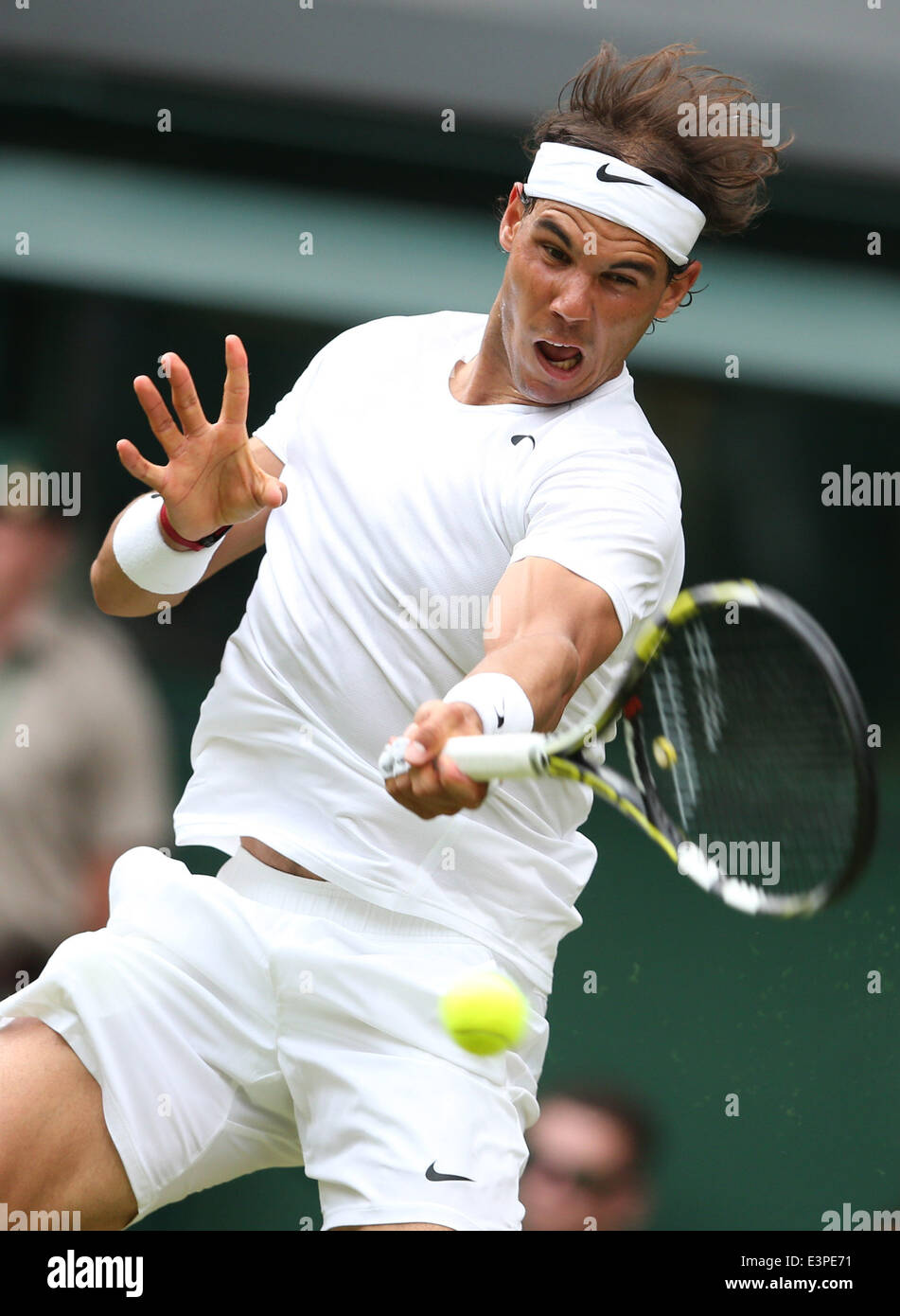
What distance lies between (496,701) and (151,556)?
2.24 feet

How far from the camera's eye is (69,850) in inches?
129

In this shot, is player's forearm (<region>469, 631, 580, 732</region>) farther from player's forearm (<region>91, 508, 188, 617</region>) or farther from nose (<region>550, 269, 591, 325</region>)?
player's forearm (<region>91, 508, 188, 617</region>)

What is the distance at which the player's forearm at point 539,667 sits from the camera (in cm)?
195

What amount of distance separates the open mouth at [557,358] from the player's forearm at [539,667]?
1.43 ft

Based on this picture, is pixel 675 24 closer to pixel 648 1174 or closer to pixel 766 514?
pixel 766 514

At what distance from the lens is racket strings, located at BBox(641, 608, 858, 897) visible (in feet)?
6.43

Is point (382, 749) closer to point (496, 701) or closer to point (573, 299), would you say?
point (496, 701)

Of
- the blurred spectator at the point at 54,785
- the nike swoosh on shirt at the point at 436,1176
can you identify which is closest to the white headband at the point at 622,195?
the nike swoosh on shirt at the point at 436,1176

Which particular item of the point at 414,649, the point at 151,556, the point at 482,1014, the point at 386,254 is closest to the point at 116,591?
the point at 151,556

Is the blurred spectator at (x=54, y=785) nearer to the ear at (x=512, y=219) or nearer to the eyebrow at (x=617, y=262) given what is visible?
the ear at (x=512, y=219)

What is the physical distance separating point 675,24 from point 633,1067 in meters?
2.45

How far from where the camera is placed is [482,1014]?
2125 millimetres

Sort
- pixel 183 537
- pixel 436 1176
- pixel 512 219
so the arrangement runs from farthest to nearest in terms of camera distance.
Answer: pixel 512 219, pixel 183 537, pixel 436 1176
